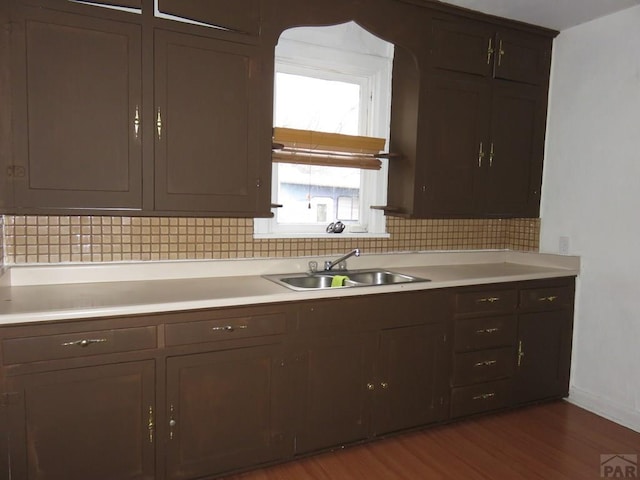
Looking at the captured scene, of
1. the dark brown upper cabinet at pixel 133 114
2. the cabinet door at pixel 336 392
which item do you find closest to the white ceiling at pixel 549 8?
the dark brown upper cabinet at pixel 133 114

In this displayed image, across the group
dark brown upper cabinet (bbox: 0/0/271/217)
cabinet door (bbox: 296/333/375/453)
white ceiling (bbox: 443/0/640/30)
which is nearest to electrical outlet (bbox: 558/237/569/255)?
white ceiling (bbox: 443/0/640/30)

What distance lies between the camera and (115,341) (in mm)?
1864

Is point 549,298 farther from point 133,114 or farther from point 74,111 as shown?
point 74,111

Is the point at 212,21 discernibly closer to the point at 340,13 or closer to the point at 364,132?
the point at 340,13

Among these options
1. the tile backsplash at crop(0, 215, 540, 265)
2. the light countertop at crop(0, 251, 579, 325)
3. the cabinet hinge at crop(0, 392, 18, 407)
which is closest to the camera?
the cabinet hinge at crop(0, 392, 18, 407)

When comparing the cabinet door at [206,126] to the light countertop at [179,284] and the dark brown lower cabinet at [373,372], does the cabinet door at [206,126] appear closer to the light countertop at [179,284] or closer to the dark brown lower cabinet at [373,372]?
the light countertop at [179,284]

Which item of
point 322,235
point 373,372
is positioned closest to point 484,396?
point 373,372

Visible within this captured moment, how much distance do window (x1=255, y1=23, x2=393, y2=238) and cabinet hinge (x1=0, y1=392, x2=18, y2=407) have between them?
1.42 metres

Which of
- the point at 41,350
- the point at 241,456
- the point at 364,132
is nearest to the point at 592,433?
the point at 241,456

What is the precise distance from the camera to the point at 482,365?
111 inches

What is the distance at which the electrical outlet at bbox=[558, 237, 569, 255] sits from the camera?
3.19 meters

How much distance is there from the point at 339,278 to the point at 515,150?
1512mm

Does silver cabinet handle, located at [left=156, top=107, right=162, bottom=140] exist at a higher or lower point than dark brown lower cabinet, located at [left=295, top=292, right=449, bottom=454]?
higher

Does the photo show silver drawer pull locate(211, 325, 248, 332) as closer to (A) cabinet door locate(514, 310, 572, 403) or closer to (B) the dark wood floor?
(B) the dark wood floor
